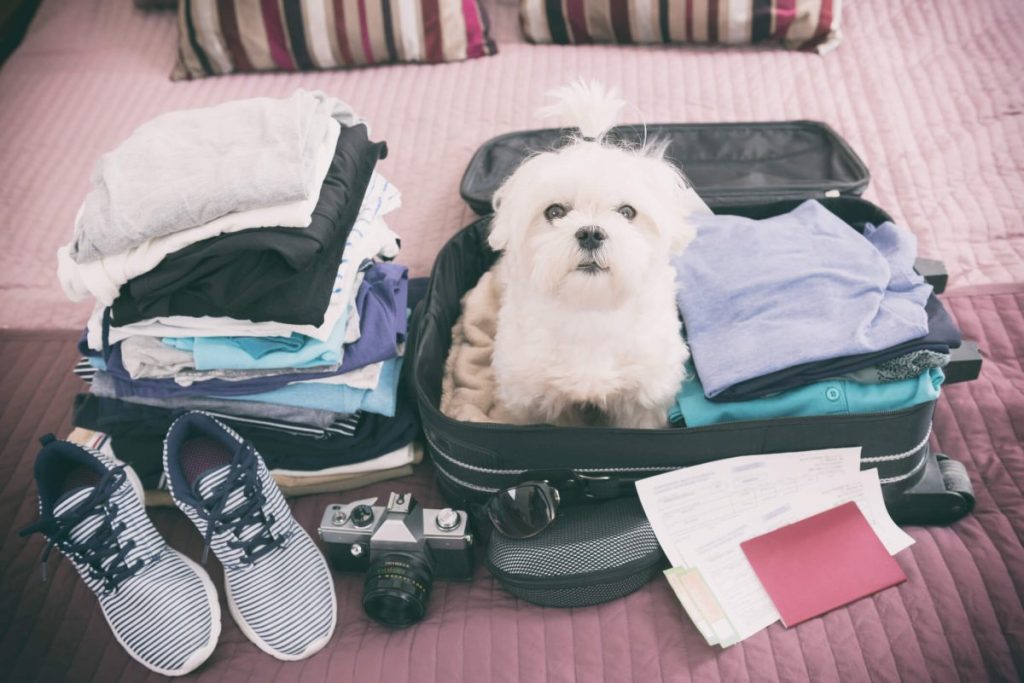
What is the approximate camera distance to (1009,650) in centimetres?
93

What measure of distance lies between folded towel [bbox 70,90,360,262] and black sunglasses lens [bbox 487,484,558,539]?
0.55 m

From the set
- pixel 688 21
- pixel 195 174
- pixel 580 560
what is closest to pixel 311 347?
pixel 195 174

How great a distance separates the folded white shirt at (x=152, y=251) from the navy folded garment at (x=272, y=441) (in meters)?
0.29

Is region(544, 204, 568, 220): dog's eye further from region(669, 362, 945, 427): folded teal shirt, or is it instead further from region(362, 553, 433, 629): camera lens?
region(362, 553, 433, 629): camera lens

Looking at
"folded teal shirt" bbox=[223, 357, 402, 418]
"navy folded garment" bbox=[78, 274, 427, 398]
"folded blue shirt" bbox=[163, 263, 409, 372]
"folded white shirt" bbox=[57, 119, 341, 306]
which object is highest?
"folded white shirt" bbox=[57, 119, 341, 306]

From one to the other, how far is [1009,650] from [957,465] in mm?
304

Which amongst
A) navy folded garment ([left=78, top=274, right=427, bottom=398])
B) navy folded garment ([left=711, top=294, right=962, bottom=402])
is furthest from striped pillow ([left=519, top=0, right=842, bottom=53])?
navy folded garment ([left=78, top=274, right=427, bottom=398])

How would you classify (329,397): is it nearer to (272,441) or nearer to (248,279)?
(272,441)

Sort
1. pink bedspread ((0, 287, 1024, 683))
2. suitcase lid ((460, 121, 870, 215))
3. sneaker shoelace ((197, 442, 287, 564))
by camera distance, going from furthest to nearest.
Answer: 1. suitcase lid ((460, 121, 870, 215))
2. sneaker shoelace ((197, 442, 287, 564))
3. pink bedspread ((0, 287, 1024, 683))

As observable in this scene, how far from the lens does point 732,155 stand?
166cm

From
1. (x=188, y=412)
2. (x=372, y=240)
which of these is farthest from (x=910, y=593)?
(x=188, y=412)

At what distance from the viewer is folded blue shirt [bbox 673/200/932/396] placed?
1082mm

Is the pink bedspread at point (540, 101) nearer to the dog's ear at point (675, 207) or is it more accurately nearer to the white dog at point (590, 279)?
the white dog at point (590, 279)

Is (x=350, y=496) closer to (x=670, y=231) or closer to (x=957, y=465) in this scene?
(x=670, y=231)
